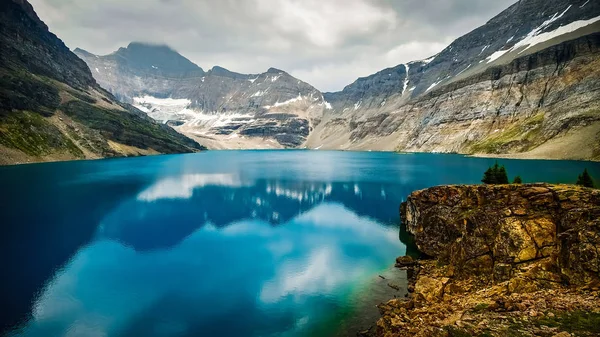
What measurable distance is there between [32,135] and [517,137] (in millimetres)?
216444

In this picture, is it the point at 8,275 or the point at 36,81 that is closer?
the point at 8,275

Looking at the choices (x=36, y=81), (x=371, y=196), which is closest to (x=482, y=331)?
(x=371, y=196)

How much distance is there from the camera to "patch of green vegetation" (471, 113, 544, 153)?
144 m

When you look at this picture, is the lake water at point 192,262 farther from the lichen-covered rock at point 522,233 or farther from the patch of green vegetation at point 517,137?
the patch of green vegetation at point 517,137

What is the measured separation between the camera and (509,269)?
867 inches

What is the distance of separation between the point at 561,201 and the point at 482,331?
13731mm

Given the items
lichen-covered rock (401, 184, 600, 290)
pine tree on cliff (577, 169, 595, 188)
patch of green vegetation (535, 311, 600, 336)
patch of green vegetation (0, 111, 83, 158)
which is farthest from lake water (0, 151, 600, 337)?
patch of green vegetation (0, 111, 83, 158)

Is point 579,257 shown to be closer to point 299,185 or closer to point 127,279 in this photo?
point 127,279

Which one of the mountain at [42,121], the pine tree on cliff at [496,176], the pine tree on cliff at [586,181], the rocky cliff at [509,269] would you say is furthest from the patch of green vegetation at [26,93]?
the pine tree on cliff at [586,181]

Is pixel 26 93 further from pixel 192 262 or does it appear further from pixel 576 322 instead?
pixel 576 322

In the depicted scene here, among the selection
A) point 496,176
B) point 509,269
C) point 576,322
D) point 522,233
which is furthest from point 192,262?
point 496,176

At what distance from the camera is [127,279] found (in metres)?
28.5

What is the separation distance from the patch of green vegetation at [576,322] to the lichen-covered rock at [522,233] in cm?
441

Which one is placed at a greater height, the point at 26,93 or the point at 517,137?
the point at 26,93
